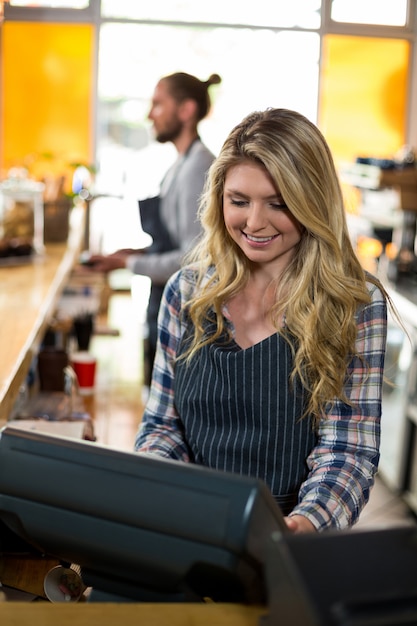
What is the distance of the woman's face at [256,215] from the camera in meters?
1.54

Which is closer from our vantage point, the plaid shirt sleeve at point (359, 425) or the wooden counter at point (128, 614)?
the wooden counter at point (128, 614)

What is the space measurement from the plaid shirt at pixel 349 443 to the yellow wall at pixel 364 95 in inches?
313

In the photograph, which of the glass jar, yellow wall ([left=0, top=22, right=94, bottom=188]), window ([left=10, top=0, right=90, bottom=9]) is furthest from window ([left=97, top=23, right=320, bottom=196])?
the glass jar

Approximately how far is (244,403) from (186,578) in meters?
0.71

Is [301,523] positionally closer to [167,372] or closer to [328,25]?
[167,372]

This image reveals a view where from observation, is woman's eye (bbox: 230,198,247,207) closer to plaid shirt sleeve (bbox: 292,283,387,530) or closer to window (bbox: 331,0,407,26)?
plaid shirt sleeve (bbox: 292,283,387,530)

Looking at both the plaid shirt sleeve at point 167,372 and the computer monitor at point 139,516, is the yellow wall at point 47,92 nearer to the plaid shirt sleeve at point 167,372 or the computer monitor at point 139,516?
the plaid shirt sleeve at point 167,372

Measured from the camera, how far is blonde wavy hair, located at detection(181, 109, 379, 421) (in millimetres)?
1530

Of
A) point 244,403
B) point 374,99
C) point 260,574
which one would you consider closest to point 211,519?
point 260,574

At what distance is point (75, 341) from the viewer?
12.3 feet

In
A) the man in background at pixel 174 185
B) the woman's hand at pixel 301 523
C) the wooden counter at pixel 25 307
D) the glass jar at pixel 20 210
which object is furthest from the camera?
the glass jar at pixel 20 210

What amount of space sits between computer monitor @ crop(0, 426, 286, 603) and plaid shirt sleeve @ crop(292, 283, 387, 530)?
2.02 feet

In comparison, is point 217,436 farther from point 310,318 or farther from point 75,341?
point 75,341

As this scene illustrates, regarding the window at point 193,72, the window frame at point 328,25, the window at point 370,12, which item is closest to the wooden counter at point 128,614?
the window at point 193,72
